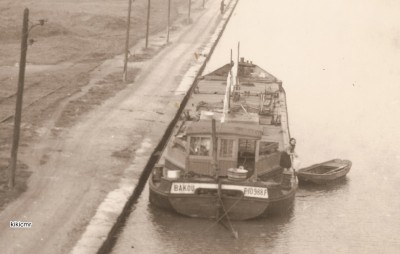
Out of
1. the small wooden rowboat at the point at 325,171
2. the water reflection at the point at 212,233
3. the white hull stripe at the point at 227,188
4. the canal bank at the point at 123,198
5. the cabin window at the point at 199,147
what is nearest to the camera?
the canal bank at the point at 123,198

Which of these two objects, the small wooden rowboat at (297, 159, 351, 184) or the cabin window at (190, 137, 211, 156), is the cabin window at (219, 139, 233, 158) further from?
the small wooden rowboat at (297, 159, 351, 184)

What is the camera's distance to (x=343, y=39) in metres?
88.1

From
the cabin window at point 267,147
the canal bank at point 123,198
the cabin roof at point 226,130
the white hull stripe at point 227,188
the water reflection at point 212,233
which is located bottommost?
the water reflection at point 212,233

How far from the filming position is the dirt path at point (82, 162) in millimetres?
28406

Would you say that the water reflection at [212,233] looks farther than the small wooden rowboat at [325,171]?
No

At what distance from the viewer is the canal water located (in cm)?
3241

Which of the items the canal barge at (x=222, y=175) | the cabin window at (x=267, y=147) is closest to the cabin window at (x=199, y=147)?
the canal barge at (x=222, y=175)

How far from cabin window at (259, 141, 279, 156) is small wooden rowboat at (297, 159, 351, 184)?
4046mm

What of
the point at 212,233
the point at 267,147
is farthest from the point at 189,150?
the point at 267,147

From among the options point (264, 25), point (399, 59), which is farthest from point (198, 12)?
point (399, 59)

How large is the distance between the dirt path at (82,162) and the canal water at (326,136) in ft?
7.69

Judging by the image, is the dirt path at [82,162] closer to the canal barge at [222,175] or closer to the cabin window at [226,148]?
the canal barge at [222,175]

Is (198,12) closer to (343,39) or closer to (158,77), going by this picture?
(343,39)

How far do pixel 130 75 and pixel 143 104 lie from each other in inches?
398
